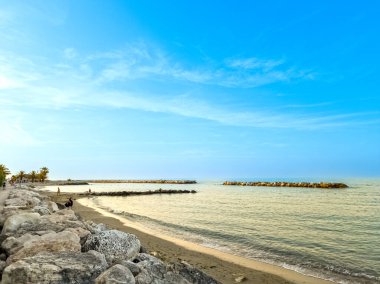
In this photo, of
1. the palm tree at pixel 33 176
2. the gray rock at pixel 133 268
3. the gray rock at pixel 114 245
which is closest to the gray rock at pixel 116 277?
the gray rock at pixel 133 268

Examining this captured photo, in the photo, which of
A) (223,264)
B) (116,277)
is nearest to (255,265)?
(223,264)

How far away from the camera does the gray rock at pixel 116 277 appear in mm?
6188

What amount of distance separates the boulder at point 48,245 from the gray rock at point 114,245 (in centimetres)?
53

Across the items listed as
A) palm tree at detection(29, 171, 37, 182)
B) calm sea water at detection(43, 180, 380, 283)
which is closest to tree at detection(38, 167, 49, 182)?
palm tree at detection(29, 171, 37, 182)

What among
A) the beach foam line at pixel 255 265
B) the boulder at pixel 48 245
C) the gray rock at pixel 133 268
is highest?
the boulder at pixel 48 245

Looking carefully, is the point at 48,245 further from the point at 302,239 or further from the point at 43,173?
the point at 43,173

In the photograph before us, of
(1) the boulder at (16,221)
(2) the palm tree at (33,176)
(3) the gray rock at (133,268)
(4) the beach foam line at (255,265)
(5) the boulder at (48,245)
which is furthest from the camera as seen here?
(2) the palm tree at (33,176)

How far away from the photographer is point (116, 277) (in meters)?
6.27

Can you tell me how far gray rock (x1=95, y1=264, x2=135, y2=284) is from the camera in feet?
20.3

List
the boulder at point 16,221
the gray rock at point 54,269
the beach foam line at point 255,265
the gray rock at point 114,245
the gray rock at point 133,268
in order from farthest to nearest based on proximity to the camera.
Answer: the beach foam line at point 255,265 < the boulder at point 16,221 < the gray rock at point 114,245 < the gray rock at point 133,268 < the gray rock at point 54,269

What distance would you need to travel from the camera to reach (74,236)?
847 cm

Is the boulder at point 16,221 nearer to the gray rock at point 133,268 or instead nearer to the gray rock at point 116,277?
the gray rock at point 133,268

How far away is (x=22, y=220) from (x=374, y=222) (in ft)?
77.9

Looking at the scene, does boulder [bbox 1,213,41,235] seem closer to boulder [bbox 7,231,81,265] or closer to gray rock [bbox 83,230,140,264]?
boulder [bbox 7,231,81,265]
